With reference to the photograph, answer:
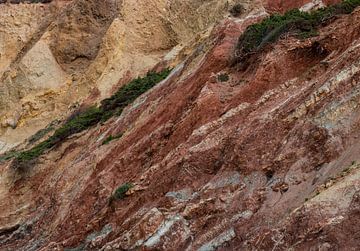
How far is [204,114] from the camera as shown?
17.7 meters

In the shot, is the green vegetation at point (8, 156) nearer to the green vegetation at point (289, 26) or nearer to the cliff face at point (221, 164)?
the cliff face at point (221, 164)

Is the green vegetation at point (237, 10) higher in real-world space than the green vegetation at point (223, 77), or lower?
lower

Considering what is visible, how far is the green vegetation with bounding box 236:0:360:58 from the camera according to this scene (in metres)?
17.8

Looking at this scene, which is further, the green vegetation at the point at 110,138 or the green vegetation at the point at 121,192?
the green vegetation at the point at 110,138

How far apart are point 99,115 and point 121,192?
487 inches

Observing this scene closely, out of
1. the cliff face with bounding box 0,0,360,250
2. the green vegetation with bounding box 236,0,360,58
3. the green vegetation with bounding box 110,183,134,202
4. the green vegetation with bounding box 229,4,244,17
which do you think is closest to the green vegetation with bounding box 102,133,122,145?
the cliff face with bounding box 0,0,360,250

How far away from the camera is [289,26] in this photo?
18234 millimetres

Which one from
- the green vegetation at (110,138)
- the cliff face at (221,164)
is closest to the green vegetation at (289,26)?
the cliff face at (221,164)

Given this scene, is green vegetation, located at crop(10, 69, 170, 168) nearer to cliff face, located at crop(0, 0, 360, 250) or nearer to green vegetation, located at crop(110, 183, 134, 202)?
cliff face, located at crop(0, 0, 360, 250)

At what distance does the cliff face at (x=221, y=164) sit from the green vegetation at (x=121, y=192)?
0.15 metres

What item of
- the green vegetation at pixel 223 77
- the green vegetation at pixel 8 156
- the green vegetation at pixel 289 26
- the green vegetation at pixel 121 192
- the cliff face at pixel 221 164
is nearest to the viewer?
the cliff face at pixel 221 164

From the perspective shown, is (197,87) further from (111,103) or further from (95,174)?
(111,103)

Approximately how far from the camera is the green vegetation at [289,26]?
17.8 m

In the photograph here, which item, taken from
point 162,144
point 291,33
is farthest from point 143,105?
point 291,33
